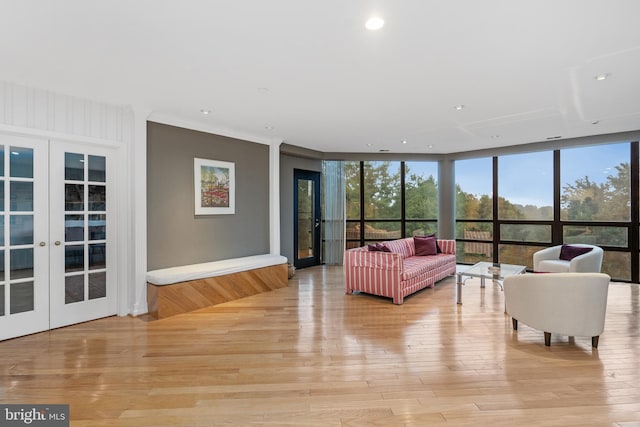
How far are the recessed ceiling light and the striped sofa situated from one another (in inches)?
115

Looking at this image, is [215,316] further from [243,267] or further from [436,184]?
[436,184]

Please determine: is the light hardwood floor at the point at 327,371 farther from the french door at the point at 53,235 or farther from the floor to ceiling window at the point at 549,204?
the floor to ceiling window at the point at 549,204

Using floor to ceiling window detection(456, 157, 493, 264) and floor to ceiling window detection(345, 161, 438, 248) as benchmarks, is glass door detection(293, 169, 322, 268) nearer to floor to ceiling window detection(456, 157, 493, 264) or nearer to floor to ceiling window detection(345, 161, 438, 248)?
floor to ceiling window detection(345, 161, 438, 248)

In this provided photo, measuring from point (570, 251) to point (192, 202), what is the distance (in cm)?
608

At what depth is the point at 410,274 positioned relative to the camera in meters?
4.47

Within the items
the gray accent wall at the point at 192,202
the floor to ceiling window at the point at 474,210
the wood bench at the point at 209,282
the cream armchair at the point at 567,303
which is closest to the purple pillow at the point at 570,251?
the floor to ceiling window at the point at 474,210

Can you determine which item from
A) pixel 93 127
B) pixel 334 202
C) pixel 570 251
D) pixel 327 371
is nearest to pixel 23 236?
pixel 93 127

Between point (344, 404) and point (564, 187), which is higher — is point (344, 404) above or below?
below

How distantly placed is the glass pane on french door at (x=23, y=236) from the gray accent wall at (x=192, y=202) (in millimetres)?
1045

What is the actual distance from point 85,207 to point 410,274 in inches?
165

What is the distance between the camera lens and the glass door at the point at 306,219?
6.64 meters

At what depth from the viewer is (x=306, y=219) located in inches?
270

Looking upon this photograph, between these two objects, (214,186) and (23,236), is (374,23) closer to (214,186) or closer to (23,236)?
(214,186)

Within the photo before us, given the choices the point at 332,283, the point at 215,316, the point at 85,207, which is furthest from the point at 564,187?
the point at 85,207
